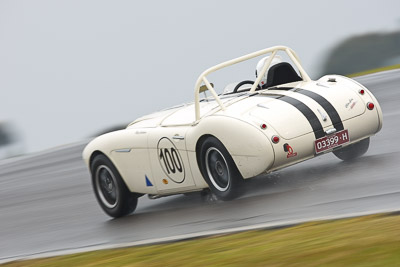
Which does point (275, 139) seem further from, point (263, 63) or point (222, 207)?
point (263, 63)

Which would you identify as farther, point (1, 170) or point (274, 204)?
point (1, 170)

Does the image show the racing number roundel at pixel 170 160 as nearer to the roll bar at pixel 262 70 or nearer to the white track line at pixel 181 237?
the roll bar at pixel 262 70

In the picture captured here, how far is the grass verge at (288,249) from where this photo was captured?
5.16m

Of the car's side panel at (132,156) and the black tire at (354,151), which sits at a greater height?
the car's side panel at (132,156)

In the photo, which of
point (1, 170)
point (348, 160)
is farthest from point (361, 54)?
point (348, 160)

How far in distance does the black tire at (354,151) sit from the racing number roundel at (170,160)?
182 centimetres

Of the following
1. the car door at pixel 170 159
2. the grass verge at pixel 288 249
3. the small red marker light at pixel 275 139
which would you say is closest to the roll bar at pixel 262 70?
the car door at pixel 170 159

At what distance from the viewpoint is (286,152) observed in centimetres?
814

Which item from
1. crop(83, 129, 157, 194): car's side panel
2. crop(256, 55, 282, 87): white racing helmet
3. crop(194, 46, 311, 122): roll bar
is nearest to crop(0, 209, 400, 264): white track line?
crop(83, 129, 157, 194): car's side panel

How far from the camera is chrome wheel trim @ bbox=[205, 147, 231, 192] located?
8.39 m

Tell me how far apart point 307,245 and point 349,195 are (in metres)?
1.81

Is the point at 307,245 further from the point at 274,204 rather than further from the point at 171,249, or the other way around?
the point at 274,204

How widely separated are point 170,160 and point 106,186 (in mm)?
1317

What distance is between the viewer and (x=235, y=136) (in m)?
8.14
